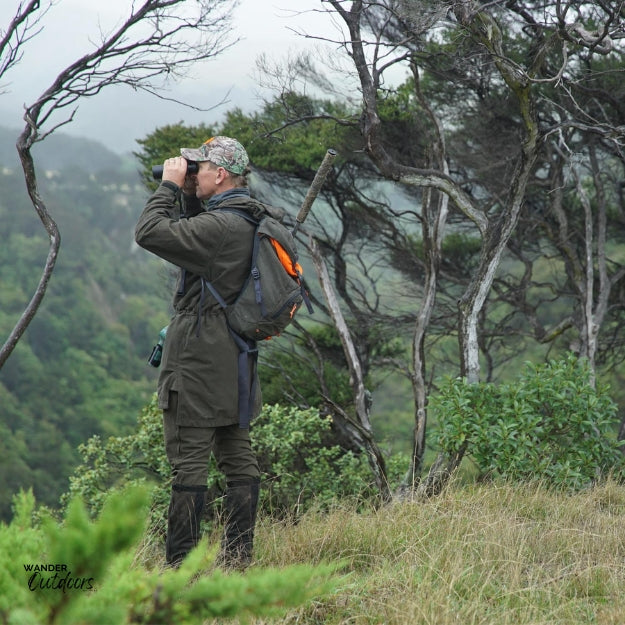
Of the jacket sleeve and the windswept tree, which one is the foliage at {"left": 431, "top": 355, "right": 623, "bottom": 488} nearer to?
the windswept tree

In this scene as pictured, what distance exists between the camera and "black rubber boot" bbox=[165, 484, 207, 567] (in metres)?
3.21

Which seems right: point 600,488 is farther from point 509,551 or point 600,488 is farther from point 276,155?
point 276,155

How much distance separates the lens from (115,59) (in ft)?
18.1

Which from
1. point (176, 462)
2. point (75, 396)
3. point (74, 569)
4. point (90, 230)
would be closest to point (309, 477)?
point (176, 462)

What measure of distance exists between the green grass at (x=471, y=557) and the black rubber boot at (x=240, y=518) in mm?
107

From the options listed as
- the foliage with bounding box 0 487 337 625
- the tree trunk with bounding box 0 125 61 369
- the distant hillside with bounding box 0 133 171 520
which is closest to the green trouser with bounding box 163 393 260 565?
the foliage with bounding box 0 487 337 625

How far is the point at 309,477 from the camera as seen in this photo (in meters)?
6.88

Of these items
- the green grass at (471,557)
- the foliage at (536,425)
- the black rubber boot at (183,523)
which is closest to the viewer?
the green grass at (471,557)

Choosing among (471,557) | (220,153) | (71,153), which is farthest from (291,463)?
(71,153)

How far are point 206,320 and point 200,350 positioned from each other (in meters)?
0.14

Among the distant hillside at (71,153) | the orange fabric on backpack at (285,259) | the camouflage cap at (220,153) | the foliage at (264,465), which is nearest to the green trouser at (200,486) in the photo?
the orange fabric on backpack at (285,259)

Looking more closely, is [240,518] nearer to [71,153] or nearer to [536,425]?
[536,425]

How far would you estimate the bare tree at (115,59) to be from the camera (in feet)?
16.4

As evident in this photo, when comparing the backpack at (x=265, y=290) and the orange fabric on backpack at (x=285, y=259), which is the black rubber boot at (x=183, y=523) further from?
the orange fabric on backpack at (x=285, y=259)
